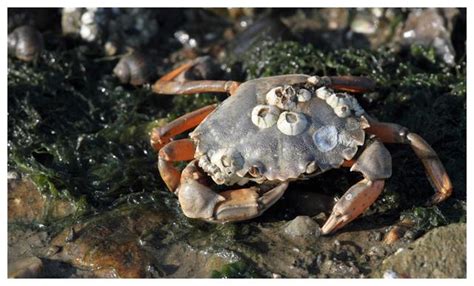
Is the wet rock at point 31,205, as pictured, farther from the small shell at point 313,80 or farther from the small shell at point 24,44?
the small shell at point 313,80

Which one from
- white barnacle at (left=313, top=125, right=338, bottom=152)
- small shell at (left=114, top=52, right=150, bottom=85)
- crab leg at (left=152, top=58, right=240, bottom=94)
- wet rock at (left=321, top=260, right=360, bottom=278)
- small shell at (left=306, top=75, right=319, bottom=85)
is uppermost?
small shell at (left=306, top=75, right=319, bottom=85)

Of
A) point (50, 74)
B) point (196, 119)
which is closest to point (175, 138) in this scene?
point (196, 119)

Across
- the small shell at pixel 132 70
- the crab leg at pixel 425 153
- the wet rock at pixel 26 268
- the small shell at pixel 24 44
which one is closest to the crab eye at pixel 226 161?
the crab leg at pixel 425 153

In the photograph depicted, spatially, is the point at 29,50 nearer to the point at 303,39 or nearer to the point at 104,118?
the point at 104,118

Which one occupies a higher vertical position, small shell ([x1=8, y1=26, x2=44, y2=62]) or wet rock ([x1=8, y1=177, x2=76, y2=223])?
small shell ([x1=8, y1=26, x2=44, y2=62])

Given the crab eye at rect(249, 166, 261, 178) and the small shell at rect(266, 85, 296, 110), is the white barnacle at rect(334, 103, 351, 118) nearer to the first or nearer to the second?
the small shell at rect(266, 85, 296, 110)

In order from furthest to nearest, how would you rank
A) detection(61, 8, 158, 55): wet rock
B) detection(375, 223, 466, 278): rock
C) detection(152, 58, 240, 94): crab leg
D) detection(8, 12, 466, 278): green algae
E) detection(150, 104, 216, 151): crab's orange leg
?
1. detection(61, 8, 158, 55): wet rock
2. detection(152, 58, 240, 94): crab leg
3. detection(150, 104, 216, 151): crab's orange leg
4. detection(8, 12, 466, 278): green algae
5. detection(375, 223, 466, 278): rock

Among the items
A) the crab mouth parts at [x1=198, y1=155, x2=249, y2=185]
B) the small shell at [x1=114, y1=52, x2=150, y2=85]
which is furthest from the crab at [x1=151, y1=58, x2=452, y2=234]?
the small shell at [x1=114, y1=52, x2=150, y2=85]
